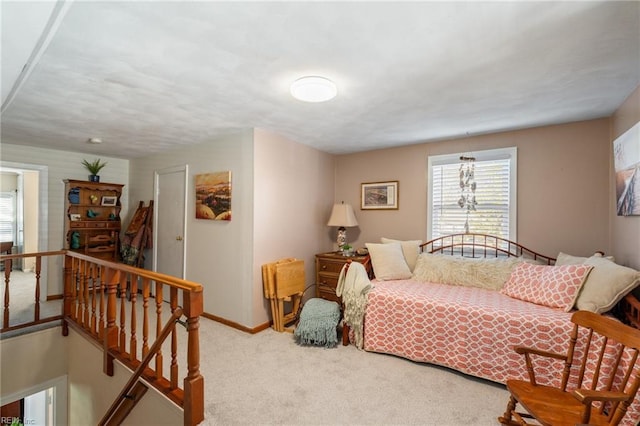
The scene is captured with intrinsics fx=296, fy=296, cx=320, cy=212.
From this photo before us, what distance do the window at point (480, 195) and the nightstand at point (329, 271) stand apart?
3.57 ft

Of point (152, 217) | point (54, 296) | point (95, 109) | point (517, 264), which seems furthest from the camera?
point (152, 217)

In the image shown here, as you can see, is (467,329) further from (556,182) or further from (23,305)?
(23,305)

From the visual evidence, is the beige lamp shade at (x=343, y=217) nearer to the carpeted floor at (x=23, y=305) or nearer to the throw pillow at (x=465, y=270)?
the throw pillow at (x=465, y=270)

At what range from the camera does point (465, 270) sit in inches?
126

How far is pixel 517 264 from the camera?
118 inches

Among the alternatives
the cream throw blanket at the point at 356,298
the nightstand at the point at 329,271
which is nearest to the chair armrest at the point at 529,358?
the cream throw blanket at the point at 356,298

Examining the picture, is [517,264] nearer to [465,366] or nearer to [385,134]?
[465,366]

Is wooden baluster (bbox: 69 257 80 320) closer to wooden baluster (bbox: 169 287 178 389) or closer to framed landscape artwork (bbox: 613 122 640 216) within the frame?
wooden baluster (bbox: 169 287 178 389)

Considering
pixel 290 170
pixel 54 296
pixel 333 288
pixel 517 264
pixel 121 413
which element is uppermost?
pixel 290 170

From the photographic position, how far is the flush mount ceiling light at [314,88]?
210 centimetres

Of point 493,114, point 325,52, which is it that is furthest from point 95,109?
point 493,114

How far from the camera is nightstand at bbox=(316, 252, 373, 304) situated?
12.5ft

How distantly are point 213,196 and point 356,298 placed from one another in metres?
2.18

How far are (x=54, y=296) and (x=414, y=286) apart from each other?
5081mm
